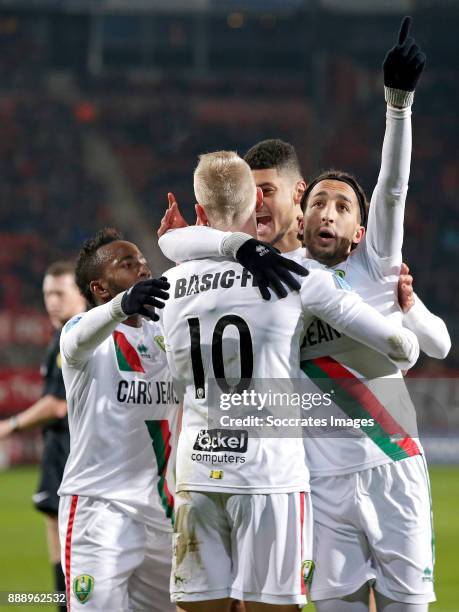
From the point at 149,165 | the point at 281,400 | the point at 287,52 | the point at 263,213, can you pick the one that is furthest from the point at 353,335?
the point at 287,52

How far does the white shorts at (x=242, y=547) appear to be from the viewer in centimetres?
361

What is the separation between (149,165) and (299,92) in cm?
448

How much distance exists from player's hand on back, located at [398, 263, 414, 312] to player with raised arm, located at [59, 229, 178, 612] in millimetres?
969

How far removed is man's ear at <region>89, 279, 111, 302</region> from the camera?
14.6 ft

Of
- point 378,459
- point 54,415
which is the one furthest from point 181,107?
point 378,459

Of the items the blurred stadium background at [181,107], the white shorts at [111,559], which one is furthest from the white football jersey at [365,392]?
the blurred stadium background at [181,107]

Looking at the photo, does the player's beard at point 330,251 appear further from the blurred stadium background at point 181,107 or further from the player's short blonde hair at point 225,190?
the blurred stadium background at point 181,107

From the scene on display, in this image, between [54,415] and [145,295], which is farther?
[54,415]

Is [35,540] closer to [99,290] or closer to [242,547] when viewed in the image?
[99,290]

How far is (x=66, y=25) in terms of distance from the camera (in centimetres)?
2864

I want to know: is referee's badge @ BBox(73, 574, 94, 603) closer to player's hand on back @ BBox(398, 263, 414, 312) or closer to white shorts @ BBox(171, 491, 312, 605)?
white shorts @ BBox(171, 491, 312, 605)

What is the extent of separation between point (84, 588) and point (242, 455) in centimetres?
94

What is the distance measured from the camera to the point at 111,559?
4109 mm

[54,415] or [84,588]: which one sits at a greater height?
[54,415]
